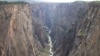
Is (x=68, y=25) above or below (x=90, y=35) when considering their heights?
below

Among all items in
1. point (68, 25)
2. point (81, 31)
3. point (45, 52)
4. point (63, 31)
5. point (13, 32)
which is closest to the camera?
point (13, 32)

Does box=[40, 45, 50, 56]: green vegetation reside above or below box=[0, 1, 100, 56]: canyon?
below

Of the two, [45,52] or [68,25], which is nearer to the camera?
[68,25]

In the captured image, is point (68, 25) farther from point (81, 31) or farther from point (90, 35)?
point (90, 35)

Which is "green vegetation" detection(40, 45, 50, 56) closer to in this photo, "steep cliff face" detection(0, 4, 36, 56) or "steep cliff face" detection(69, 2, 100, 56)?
"steep cliff face" detection(0, 4, 36, 56)

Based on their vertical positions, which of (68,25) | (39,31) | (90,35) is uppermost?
(90,35)

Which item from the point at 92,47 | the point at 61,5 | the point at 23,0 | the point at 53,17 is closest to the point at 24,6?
the point at 23,0

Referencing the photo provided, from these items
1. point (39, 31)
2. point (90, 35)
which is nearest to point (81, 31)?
point (90, 35)

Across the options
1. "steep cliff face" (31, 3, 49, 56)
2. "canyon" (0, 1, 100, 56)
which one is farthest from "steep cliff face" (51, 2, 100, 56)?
"steep cliff face" (31, 3, 49, 56)

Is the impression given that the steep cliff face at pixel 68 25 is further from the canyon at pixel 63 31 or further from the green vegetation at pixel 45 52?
the green vegetation at pixel 45 52

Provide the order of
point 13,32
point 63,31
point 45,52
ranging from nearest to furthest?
point 13,32 < point 45,52 < point 63,31

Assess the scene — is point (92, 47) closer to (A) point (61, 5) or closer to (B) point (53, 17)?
(A) point (61, 5)
